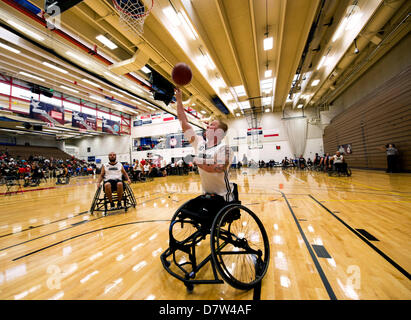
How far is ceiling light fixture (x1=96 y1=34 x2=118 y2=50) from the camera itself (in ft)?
21.5

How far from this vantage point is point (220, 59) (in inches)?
334

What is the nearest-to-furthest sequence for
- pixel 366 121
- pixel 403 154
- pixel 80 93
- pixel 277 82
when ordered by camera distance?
pixel 403 154 → pixel 366 121 → pixel 277 82 → pixel 80 93

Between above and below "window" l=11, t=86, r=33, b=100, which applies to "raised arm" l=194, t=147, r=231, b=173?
below

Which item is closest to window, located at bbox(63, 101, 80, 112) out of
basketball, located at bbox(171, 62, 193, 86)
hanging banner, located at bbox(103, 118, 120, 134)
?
hanging banner, located at bbox(103, 118, 120, 134)

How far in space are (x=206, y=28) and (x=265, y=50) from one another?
137 inches

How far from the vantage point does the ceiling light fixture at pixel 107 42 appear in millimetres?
6562

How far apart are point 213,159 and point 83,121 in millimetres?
17596

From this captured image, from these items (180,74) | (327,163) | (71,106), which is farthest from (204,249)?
(71,106)

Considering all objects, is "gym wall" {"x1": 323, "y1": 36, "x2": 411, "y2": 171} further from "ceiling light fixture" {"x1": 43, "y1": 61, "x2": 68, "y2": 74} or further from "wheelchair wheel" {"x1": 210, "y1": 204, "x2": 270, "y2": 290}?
"ceiling light fixture" {"x1": 43, "y1": 61, "x2": 68, "y2": 74}

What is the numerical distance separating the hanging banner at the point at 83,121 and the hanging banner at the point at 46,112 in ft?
3.51

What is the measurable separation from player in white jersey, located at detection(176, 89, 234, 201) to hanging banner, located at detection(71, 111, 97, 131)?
16776mm

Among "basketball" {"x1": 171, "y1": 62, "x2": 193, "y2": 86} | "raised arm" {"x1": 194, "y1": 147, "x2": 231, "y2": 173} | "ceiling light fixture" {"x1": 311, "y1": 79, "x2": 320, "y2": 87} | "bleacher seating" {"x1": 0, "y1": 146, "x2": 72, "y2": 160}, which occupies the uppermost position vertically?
"ceiling light fixture" {"x1": 311, "y1": 79, "x2": 320, "y2": 87}

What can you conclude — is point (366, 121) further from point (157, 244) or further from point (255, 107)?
point (157, 244)
